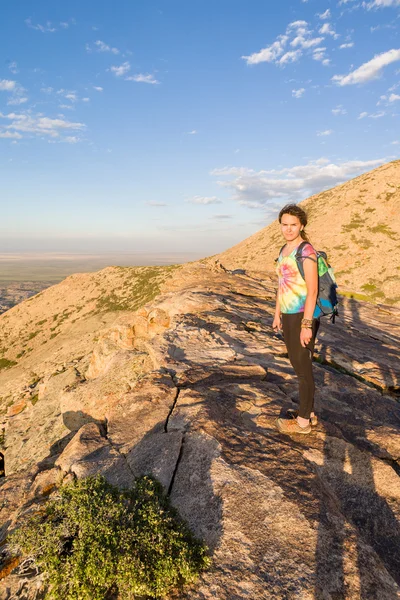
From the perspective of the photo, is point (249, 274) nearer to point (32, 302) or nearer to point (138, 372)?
point (138, 372)

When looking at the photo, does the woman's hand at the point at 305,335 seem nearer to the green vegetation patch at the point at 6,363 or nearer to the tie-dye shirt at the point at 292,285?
the tie-dye shirt at the point at 292,285

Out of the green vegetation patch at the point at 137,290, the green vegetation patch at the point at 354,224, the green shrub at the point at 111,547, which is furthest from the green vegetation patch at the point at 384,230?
the green shrub at the point at 111,547

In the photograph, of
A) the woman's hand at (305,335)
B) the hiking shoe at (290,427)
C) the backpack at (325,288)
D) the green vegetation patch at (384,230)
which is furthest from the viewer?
the green vegetation patch at (384,230)

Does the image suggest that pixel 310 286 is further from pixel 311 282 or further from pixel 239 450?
pixel 239 450

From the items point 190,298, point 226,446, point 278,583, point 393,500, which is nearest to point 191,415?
point 226,446

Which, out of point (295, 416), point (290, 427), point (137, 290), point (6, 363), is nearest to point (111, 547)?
point (290, 427)

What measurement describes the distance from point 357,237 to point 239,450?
56.4 metres

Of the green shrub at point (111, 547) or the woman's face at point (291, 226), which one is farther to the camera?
the woman's face at point (291, 226)

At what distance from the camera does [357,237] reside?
54.4 metres

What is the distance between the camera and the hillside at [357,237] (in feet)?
151

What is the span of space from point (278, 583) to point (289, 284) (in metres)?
4.62

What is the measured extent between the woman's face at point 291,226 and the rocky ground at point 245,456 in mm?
4107

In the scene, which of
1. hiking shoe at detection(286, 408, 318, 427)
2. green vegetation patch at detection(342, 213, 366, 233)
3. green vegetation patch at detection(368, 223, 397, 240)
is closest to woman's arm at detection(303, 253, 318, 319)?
hiking shoe at detection(286, 408, 318, 427)

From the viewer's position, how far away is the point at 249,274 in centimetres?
2862
